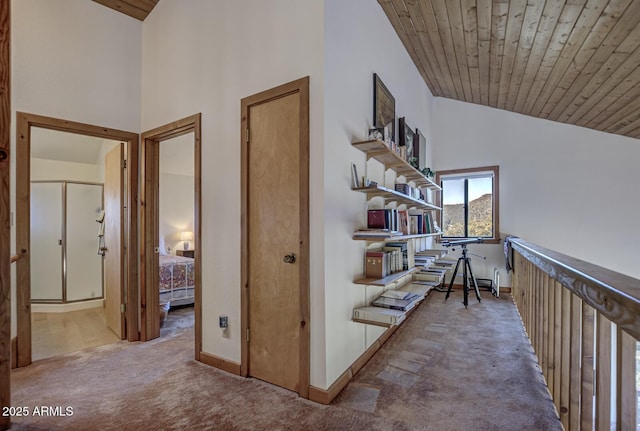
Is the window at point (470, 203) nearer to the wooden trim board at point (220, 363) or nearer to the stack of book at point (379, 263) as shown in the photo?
the stack of book at point (379, 263)

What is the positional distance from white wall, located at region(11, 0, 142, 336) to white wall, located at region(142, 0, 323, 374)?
0.49 meters

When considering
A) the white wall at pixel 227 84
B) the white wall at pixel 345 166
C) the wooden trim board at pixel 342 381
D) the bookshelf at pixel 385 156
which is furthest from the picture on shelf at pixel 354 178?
the wooden trim board at pixel 342 381

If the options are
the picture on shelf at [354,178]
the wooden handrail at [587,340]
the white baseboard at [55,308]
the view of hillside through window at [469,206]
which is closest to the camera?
the wooden handrail at [587,340]

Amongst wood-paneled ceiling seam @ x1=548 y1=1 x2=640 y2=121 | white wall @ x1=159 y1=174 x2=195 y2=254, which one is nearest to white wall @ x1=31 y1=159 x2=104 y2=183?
white wall @ x1=159 y1=174 x2=195 y2=254

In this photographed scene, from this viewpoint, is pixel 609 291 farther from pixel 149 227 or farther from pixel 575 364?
pixel 149 227

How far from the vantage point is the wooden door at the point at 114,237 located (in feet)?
10.0

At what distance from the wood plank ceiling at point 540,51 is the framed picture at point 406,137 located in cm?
97

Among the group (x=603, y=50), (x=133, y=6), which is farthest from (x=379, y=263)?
(x=133, y=6)

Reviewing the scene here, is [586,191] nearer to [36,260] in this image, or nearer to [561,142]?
[561,142]

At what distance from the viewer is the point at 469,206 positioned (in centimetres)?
550

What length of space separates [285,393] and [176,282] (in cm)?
266

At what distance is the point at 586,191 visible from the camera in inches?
180

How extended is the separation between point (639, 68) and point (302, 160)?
131 inches

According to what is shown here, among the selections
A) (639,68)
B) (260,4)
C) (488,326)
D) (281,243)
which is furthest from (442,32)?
(488,326)
